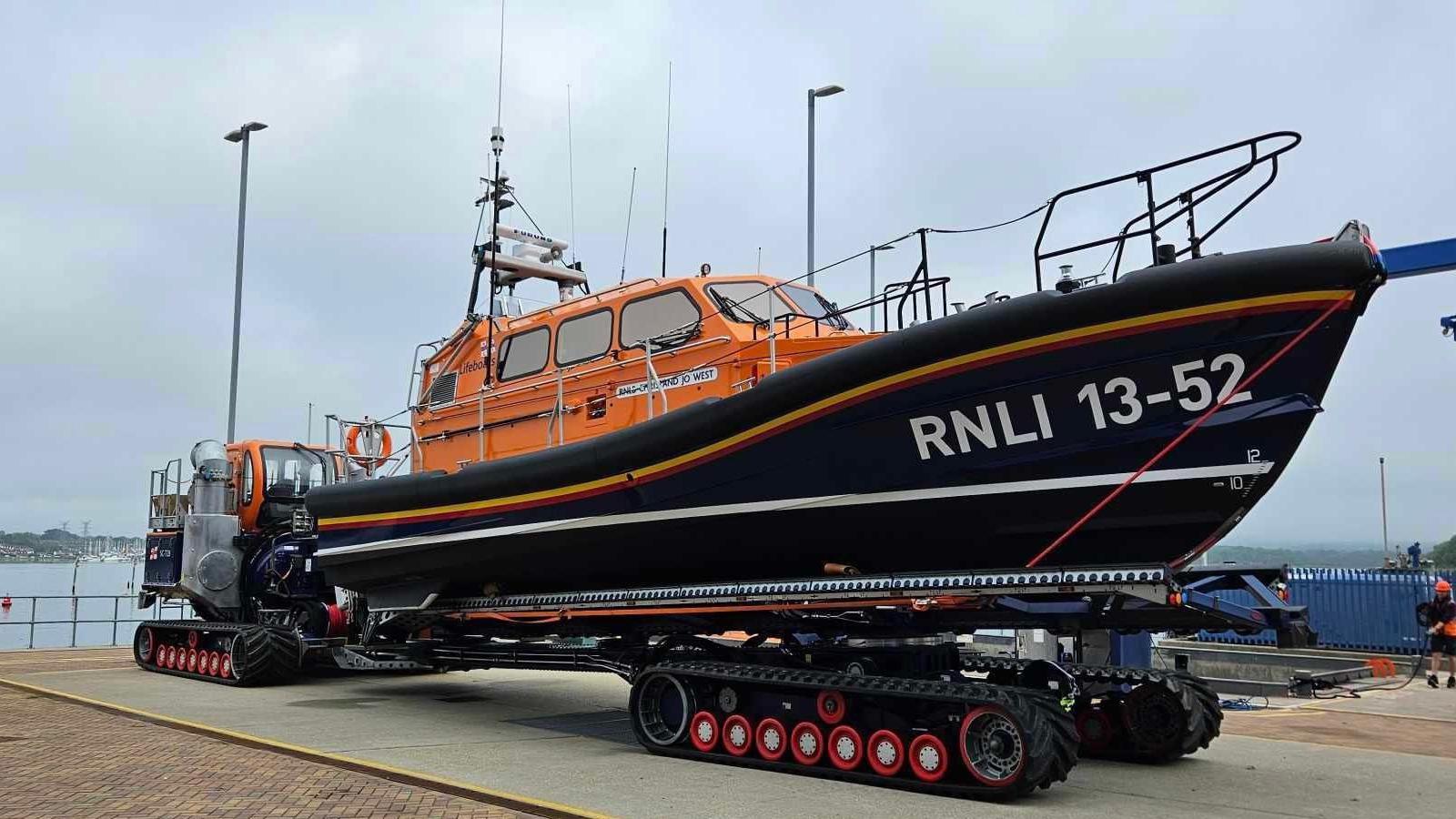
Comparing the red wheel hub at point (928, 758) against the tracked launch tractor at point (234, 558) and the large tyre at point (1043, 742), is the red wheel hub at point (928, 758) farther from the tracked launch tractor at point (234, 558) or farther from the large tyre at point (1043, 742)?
the tracked launch tractor at point (234, 558)

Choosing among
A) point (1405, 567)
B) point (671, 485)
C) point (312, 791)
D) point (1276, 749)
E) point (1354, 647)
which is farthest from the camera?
point (1405, 567)

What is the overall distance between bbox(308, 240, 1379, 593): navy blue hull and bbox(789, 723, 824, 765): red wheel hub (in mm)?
1020

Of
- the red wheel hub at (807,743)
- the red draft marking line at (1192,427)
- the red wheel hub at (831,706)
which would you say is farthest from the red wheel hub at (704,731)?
the red draft marking line at (1192,427)

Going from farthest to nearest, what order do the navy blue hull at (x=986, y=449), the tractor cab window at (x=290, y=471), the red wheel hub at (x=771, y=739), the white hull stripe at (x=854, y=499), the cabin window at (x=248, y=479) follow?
1. the tractor cab window at (x=290, y=471)
2. the cabin window at (x=248, y=479)
3. the red wheel hub at (x=771, y=739)
4. the white hull stripe at (x=854, y=499)
5. the navy blue hull at (x=986, y=449)

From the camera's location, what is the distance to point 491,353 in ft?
35.1

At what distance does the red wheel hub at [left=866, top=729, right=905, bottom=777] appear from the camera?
6820mm

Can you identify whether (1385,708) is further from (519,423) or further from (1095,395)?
(519,423)

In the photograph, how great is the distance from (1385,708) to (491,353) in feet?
31.4

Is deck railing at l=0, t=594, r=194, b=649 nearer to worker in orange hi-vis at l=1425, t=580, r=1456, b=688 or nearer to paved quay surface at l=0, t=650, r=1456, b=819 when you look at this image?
paved quay surface at l=0, t=650, r=1456, b=819

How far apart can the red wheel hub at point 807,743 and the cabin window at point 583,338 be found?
3657 mm

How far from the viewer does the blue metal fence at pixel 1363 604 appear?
15.8 metres

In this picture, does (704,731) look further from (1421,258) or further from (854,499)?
(1421,258)

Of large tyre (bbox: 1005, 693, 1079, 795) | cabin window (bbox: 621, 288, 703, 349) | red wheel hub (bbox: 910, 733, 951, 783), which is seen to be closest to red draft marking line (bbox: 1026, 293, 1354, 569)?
large tyre (bbox: 1005, 693, 1079, 795)

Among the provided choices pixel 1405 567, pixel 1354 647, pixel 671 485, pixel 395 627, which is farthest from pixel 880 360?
pixel 1405 567
